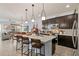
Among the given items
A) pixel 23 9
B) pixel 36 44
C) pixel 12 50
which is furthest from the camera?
pixel 36 44

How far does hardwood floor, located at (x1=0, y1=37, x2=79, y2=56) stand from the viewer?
2.56 m

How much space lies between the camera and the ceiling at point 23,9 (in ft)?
8.05

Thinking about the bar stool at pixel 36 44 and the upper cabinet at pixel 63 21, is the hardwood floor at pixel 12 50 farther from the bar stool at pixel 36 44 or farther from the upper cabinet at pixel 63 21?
the upper cabinet at pixel 63 21

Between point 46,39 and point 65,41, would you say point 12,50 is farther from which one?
point 65,41

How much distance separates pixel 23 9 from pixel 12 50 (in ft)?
3.80

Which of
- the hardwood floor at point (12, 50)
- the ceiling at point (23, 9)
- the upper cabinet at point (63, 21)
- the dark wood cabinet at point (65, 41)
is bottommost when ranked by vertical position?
the hardwood floor at point (12, 50)

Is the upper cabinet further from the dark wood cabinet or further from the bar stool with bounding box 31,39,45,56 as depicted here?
the bar stool with bounding box 31,39,45,56

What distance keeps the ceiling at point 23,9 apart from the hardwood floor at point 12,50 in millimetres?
712

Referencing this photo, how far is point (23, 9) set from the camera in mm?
2535

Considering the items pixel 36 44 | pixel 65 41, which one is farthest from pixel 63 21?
pixel 36 44

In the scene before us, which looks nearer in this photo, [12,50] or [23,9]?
[23,9]

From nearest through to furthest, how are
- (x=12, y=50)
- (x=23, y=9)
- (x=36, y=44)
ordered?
(x=23, y=9) < (x=12, y=50) < (x=36, y=44)

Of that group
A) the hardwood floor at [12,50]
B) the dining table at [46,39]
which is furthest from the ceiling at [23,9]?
the hardwood floor at [12,50]

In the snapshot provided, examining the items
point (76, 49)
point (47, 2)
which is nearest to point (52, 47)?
point (76, 49)
